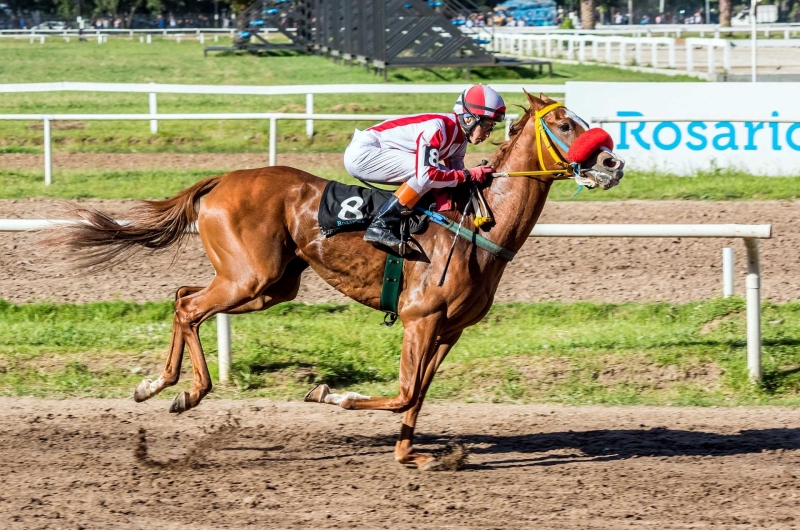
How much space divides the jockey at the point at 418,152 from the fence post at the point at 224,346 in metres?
1.57

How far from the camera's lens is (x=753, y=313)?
6.26m

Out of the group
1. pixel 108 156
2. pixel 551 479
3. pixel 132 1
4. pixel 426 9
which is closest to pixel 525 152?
pixel 551 479

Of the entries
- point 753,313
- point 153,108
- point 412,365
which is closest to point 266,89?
point 153,108

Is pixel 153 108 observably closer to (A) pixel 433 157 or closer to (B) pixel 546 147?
(A) pixel 433 157

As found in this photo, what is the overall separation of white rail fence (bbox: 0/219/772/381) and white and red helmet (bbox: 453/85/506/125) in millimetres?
1337

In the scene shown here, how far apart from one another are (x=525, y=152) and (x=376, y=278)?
95 cm

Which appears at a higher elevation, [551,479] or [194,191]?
[194,191]

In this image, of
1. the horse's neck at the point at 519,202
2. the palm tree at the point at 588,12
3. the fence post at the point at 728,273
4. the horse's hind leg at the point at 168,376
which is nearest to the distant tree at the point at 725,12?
the palm tree at the point at 588,12

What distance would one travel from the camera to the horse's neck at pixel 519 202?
5.13 meters

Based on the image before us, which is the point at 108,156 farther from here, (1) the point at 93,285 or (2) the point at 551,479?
(2) the point at 551,479

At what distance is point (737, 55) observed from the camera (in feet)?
103

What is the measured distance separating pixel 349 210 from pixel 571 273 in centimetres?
371

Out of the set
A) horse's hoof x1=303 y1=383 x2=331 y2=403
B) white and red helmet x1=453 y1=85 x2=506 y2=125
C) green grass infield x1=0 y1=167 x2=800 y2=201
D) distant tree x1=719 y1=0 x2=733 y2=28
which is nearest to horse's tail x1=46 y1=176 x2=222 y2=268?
horse's hoof x1=303 y1=383 x2=331 y2=403

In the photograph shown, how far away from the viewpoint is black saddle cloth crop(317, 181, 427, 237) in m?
5.25
